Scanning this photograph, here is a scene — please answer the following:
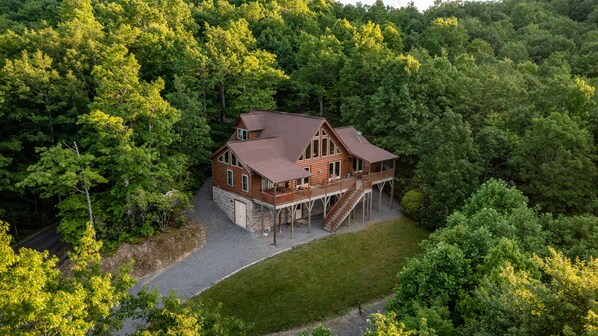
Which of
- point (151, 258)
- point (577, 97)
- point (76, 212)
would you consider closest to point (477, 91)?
A: point (577, 97)

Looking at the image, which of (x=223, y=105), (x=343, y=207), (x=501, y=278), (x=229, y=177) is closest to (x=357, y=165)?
(x=343, y=207)

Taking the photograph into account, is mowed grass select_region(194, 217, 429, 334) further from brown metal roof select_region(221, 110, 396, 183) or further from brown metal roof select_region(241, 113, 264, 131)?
brown metal roof select_region(241, 113, 264, 131)

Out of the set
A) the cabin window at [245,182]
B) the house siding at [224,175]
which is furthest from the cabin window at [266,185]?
the cabin window at [245,182]

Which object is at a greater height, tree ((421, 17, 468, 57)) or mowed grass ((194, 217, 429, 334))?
tree ((421, 17, 468, 57))

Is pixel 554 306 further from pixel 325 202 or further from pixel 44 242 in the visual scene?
pixel 44 242

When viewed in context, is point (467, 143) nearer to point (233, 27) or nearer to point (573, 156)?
point (573, 156)

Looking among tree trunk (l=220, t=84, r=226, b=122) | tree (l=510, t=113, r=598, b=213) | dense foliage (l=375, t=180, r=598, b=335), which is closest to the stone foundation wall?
tree trunk (l=220, t=84, r=226, b=122)
